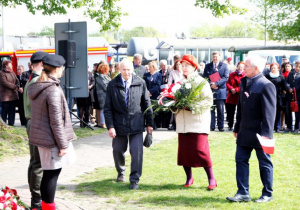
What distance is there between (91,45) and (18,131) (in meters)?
15.6

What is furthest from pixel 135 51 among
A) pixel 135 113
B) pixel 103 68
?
pixel 135 113

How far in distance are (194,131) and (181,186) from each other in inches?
38.3

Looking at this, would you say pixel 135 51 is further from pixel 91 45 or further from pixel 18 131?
pixel 18 131

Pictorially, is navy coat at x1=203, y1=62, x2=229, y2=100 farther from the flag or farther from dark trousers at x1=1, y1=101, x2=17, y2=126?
the flag

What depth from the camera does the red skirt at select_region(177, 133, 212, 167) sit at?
24.2 ft

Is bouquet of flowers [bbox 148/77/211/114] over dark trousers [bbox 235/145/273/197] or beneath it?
over

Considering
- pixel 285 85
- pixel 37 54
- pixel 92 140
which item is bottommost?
pixel 92 140

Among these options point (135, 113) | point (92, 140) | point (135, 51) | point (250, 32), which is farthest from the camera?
point (250, 32)

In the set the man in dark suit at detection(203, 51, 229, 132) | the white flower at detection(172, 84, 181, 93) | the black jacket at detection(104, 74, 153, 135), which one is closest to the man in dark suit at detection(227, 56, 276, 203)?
the white flower at detection(172, 84, 181, 93)

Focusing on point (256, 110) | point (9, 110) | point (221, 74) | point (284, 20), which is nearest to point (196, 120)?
point (256, 110)

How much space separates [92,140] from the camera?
13.2 m

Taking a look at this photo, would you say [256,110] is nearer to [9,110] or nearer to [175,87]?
[175,87]

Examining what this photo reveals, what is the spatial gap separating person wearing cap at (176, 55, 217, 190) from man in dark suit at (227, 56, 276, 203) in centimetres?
71

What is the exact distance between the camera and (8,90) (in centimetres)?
1599
